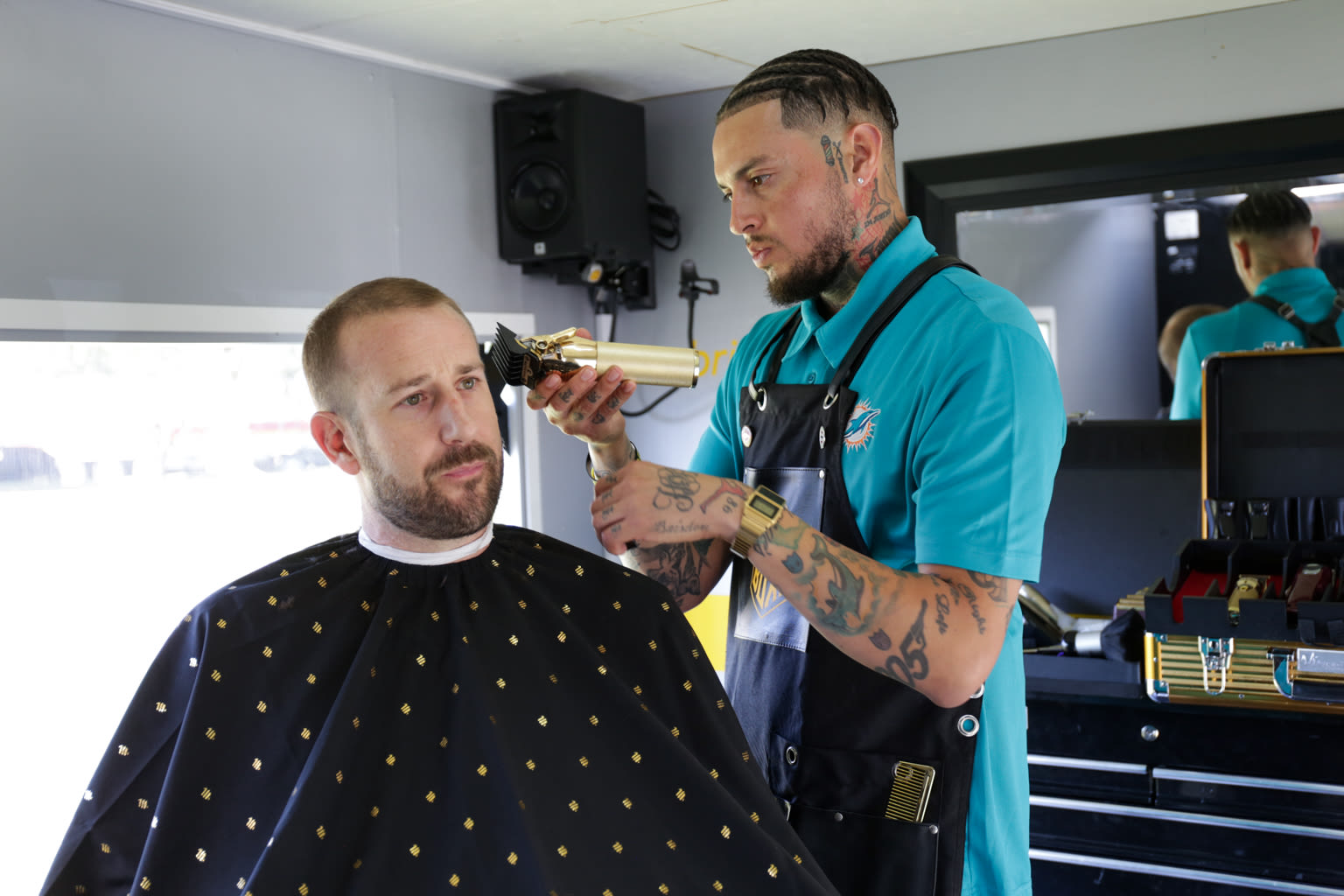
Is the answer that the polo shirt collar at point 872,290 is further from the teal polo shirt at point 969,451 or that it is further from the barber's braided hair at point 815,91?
the barber's braided hair at point 815,91

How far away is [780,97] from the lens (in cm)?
165

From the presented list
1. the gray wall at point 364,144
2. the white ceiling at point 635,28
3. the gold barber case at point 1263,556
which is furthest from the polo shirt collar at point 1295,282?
the white ceiling at point 635,28

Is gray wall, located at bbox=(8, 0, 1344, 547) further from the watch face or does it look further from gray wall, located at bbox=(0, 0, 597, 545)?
the watch face

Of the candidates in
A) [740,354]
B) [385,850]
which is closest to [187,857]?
[385,850]

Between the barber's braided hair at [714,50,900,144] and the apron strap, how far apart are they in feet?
0.78

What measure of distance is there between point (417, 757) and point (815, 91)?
1112 mm

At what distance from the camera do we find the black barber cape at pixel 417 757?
1356 mm

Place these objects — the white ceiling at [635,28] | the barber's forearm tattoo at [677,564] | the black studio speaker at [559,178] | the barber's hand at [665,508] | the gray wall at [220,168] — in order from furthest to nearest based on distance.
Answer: the black studio speaker at [559,178] → the white ceiling at [635,28] → the gray wall at [220,168] → the barber's forearm tattoo at [677,564] → the barber's hand at [665,508]

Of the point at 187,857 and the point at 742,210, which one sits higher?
the point at 742,210

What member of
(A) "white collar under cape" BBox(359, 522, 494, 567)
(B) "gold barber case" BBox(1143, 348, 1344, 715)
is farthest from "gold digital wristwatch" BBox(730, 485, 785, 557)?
(B) "gold barber case" BBox(1143, 348, 1344, 715)

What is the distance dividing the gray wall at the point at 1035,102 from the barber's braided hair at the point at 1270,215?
0.72ft

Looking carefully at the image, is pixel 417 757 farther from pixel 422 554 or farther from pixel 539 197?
pixel 539 197

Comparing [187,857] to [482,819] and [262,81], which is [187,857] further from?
[262,81]

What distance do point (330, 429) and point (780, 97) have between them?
2.74 feet
